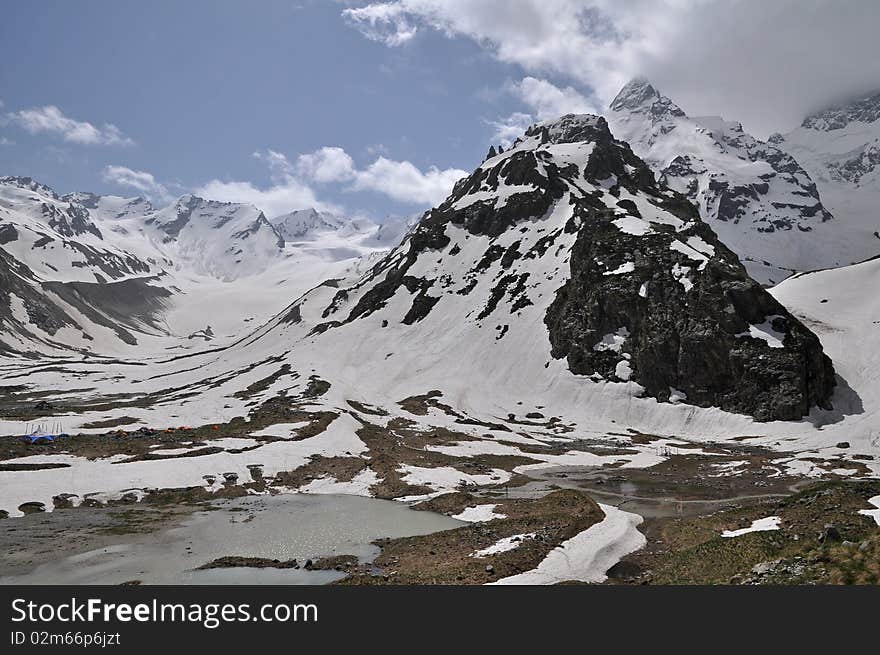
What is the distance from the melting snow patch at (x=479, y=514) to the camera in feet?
133

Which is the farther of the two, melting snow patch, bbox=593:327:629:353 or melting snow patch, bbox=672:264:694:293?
melting snow patch, bbox=593:327:629:353

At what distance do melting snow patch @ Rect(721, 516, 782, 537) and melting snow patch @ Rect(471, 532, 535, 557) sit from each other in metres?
10.8

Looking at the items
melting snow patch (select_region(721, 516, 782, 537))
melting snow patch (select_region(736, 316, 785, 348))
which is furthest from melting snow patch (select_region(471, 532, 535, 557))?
melting snow patch (select_region(736, 316, 785, 348))

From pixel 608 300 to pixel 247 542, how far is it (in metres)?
97.9

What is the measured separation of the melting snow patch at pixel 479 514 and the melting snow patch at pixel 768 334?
A: 7290cm

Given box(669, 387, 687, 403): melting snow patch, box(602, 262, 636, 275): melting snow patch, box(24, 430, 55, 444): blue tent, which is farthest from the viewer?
box(602, 262, 636, 275): melting snow patch

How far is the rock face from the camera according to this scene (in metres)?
93.5

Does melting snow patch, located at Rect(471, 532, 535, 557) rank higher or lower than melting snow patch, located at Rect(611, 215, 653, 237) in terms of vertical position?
lower

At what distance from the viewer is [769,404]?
88.2 metres

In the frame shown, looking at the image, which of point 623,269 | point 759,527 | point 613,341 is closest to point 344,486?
point 759,527

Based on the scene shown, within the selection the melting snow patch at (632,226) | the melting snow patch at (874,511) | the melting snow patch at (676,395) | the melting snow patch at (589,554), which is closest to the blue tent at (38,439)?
the melting snow patch at (589,554)

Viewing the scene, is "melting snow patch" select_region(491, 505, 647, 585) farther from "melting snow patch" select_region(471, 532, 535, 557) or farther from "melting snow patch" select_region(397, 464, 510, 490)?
"melting snow patch" select_region(397, 464, 510, 490)

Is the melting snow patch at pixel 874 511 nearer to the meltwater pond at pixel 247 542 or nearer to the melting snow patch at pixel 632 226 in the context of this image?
the meltwater pond at pixel 247 542

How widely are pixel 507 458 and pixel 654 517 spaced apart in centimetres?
3423
